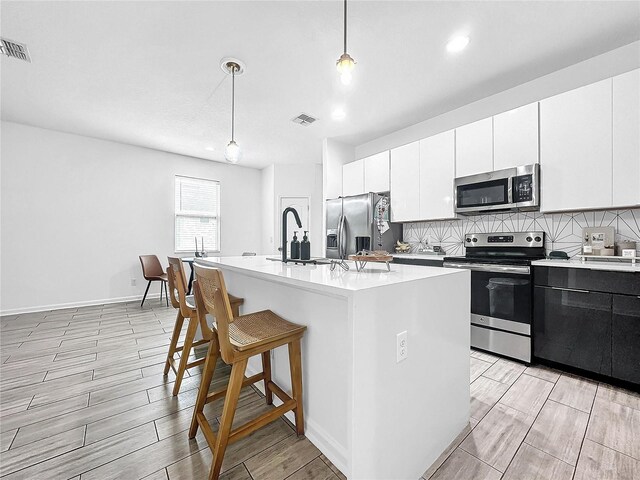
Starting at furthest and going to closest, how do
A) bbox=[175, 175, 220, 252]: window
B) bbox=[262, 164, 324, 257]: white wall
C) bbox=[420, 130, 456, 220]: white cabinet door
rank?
bbox=[262, 164, 324, 257]: white wall
bbox=[175, 175, 220, 252]: window
bbox=[420, 130, 456, 220]: white cabinet door

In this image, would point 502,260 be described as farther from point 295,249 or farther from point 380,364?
point 380,364

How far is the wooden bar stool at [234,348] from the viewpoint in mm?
1208

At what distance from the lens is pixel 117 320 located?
377 centimetres

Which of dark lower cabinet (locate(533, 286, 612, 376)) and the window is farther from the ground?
the window

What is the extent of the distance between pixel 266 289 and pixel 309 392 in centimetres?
71

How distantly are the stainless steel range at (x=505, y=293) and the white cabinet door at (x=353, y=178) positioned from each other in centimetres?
192

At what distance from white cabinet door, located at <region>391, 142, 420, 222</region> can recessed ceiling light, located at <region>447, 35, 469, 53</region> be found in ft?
4.10

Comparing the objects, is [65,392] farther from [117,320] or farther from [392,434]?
[392,434]

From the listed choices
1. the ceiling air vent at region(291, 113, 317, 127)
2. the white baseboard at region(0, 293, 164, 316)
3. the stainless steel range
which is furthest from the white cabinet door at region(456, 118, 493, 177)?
the white baseboard at region(0, 293, 164, 316)

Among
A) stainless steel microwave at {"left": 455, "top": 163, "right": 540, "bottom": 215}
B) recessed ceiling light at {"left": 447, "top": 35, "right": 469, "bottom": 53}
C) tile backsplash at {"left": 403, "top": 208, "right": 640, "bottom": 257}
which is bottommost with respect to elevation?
tile backsplash at {"left": 403, "top": 208, "right": 640, "bottom": 257}

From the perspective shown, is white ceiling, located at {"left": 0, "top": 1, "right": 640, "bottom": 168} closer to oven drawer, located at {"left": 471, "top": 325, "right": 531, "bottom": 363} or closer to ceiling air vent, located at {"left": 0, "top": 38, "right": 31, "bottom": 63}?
ceiling air vent, located at {"left": 0, "top": 38, "right": 31, "bottom": 63}

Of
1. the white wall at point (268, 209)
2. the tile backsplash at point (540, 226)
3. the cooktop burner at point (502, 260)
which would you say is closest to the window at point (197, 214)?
the white wall at point (268, 209)

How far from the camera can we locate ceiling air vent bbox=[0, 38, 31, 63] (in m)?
2.35

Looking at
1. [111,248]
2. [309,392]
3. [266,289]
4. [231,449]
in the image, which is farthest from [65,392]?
[111,248]
